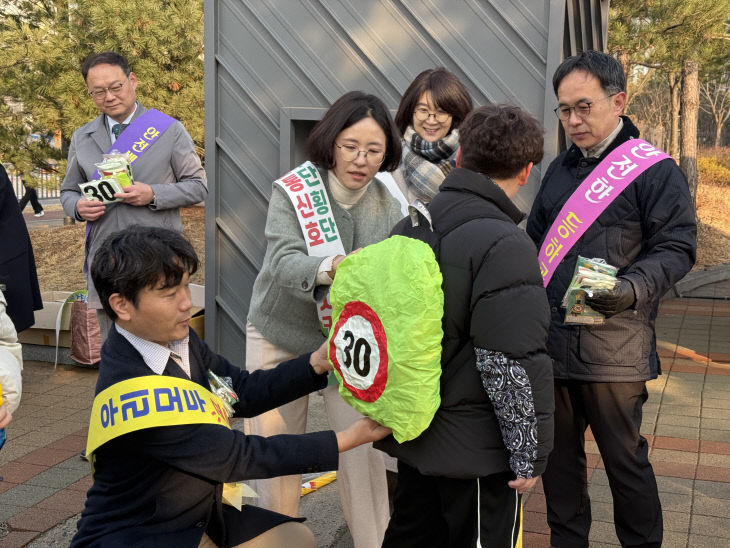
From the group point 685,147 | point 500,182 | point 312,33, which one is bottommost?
point 685,147

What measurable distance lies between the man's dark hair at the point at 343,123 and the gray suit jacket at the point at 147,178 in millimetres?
1388

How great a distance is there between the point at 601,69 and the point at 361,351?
1498mm

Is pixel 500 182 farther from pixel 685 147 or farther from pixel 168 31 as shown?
pixel 685 147

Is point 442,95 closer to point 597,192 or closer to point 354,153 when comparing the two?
point 354,153

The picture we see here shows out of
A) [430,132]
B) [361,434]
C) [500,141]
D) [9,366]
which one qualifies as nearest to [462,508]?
[361,434]

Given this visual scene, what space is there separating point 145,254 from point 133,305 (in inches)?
5.8

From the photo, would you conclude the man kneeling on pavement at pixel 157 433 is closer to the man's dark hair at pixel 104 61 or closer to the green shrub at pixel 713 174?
the man's dark hair at pixel 104 61

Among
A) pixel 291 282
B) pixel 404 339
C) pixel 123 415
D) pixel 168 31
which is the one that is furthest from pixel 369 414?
pixel 168 31

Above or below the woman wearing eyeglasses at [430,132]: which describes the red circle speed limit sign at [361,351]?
below

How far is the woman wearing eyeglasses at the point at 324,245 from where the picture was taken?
3.10m

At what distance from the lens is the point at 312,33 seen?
195 inches

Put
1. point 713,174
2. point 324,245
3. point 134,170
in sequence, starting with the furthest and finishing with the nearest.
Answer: point 713,174 → point 134,170 → point 324,245

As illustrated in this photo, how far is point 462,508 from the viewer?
2379 mm

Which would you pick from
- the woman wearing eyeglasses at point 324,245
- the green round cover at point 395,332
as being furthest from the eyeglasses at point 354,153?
the green round cover at point 395,332
